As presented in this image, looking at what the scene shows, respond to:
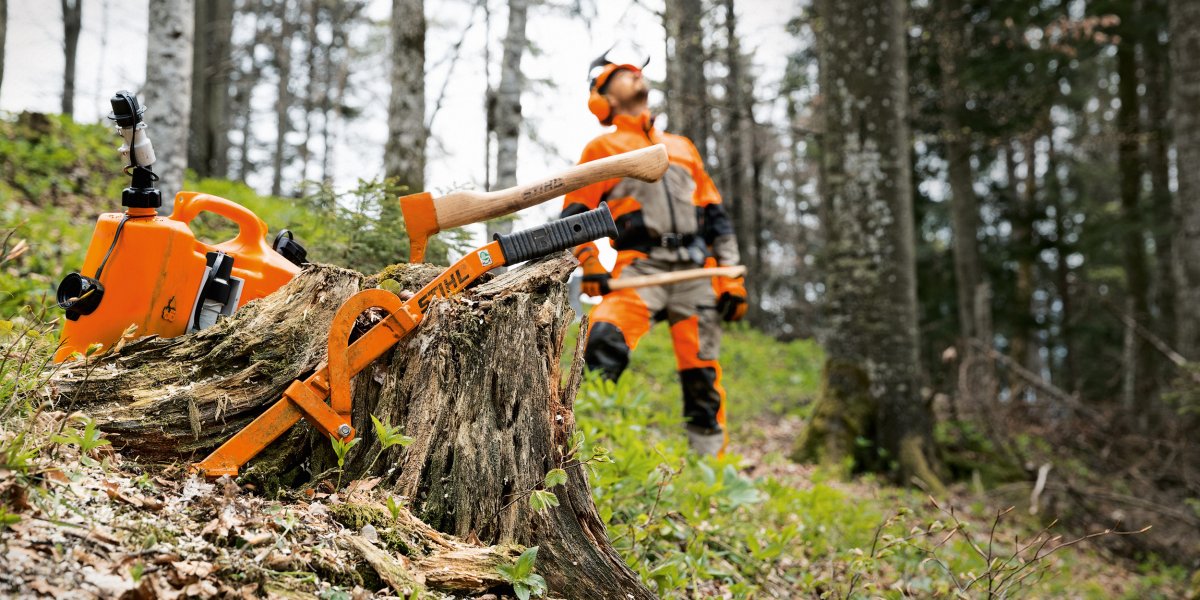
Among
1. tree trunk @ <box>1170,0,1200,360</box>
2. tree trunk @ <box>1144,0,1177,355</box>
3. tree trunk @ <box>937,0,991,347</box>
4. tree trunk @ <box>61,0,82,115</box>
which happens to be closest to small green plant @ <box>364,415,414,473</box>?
tree trunk @ <box>1170,0,1200,360</box>

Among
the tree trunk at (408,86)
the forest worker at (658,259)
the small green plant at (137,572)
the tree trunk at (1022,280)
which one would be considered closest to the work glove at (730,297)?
the forest worker at (658,259)

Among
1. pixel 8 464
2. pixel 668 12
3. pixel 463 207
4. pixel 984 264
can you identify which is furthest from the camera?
pixel 984 264

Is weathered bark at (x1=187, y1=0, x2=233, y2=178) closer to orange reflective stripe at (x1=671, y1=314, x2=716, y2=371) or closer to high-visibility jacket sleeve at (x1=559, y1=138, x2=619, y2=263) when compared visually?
high-visibility jacket sleeve at (x1=559, y1=138, x2=619, y2=263)

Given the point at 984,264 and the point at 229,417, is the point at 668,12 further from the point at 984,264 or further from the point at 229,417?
the point at 229,417

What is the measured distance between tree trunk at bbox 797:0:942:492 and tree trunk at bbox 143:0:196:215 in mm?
5953

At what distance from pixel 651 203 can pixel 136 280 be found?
10.6 ft

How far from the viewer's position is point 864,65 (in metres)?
A: 7.41

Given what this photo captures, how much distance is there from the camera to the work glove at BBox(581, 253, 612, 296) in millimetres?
4844

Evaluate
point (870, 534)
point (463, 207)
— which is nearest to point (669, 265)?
point (870, 534)

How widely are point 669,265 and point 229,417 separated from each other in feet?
10.7

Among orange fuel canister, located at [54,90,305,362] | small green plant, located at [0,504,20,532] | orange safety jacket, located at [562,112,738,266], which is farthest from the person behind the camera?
orange safety jacket, located at [562,112,738,266]

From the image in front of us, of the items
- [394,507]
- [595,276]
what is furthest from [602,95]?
[394,507]

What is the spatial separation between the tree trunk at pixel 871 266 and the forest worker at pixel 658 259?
98.8 inches

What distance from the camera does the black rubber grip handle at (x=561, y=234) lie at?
2.57m
